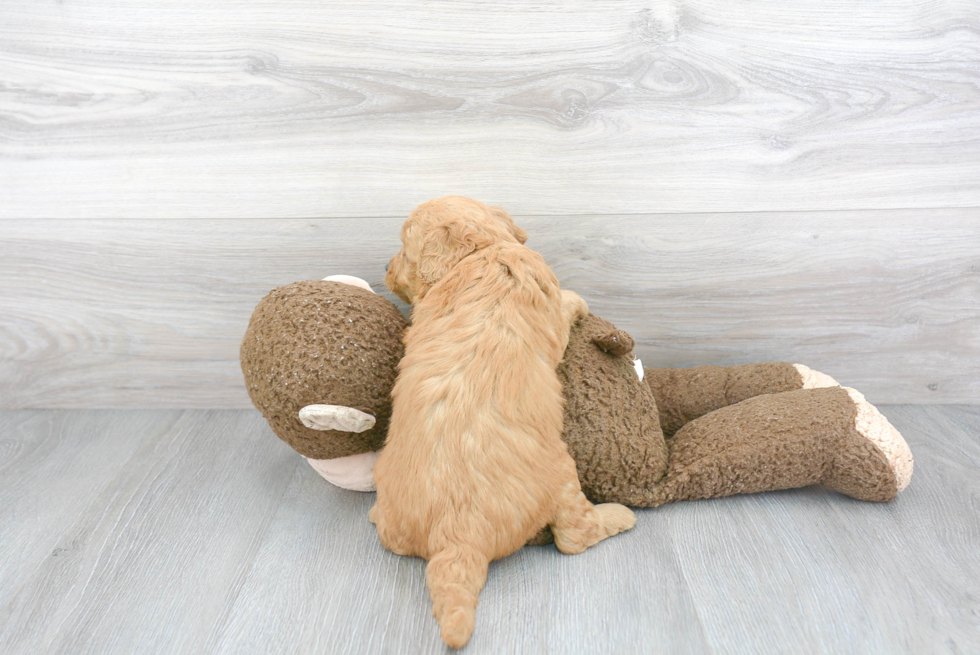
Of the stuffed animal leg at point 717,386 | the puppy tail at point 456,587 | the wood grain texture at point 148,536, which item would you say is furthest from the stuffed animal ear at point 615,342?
the wood grain texture at point 148,536

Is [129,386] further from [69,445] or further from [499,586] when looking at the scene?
[499,586]

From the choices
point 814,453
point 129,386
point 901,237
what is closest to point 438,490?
point 814,453

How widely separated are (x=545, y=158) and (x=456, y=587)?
74cm

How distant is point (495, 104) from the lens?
1132 millimetres

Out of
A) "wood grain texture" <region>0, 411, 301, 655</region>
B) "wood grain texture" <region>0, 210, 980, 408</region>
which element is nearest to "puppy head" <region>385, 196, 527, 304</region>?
"wood grain texture" <region>0, 210, 980, 408</region>

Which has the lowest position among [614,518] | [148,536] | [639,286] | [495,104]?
[148,536]

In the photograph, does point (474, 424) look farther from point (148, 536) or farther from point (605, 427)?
point (148, 536)

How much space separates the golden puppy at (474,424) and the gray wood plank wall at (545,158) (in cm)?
30

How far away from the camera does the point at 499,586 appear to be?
0.85 meters

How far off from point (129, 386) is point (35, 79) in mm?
615

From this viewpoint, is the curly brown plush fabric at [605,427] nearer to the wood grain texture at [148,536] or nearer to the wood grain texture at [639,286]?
the wood grain texture at [639,286]

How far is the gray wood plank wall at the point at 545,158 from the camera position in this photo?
1.11 metres

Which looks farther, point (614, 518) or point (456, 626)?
point (614, 518)

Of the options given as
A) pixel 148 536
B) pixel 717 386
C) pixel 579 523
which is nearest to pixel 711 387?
pixel 717 386
